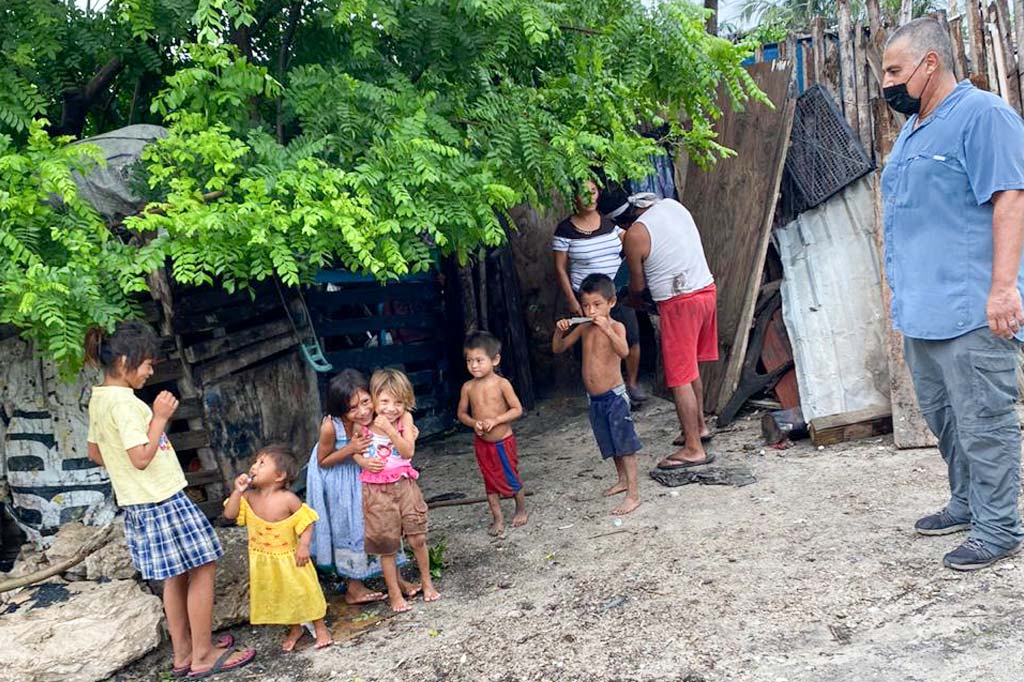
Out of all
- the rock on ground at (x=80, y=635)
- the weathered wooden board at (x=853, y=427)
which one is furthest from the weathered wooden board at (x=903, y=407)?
the rock on ground at (x=80, y=635)

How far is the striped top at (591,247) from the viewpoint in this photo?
6.74 meters

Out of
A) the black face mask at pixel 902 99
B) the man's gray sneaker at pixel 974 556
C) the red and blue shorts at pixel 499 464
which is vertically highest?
the black face mask at pixel 902 99

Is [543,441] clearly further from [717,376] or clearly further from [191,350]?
[191,350]

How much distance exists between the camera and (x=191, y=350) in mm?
5246

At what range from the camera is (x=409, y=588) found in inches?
176

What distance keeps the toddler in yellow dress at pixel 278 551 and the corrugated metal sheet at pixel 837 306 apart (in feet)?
12.1

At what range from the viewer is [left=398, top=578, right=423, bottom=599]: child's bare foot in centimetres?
443

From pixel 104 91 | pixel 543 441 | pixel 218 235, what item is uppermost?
pixel 104 91

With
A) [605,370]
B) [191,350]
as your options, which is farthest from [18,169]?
[605,370]

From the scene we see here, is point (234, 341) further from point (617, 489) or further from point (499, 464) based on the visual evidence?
point (617, 489)

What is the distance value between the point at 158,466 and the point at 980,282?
3.57 meters

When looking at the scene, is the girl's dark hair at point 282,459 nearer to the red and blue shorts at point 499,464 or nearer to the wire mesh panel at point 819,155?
the red and blue shorts at point 499,464

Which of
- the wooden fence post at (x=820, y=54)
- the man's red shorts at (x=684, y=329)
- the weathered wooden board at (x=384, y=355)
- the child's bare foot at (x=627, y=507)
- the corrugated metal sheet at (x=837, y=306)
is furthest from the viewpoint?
the wooden fence post at (x=820, y=54)

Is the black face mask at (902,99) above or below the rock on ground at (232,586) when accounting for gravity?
above
